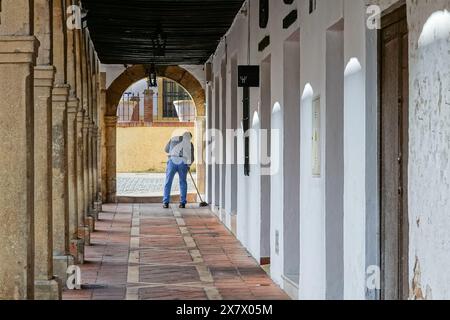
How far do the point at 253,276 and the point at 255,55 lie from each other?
10.3 feet

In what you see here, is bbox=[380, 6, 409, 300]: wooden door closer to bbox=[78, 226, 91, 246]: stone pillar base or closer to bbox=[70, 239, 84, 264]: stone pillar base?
bbox=[70, 239, 84, 264]: stone pillar base

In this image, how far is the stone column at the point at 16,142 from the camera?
6707mm

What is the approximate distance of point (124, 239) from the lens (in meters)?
15.0

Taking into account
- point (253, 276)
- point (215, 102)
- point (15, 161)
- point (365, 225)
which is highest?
point (215, 102)

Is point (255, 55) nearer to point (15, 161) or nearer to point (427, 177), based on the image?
point (15, 161)

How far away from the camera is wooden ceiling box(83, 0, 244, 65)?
571 inches

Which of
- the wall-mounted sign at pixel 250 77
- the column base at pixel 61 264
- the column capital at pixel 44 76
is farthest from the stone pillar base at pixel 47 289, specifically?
the wall-mounted sign at pixel 250 77

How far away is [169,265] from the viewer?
38.2 feet

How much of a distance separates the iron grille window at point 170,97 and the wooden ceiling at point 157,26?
25.0 meters

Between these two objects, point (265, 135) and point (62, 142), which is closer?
point (62, 142)

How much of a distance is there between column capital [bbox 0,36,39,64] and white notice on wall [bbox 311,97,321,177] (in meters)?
2.41
